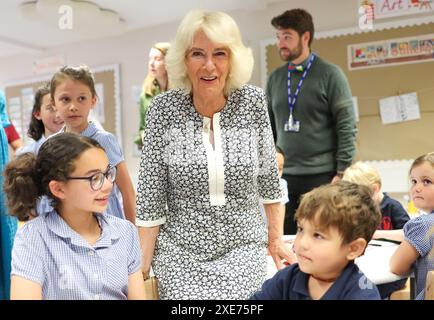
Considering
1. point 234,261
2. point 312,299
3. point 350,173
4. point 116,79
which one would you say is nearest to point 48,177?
point 234,261

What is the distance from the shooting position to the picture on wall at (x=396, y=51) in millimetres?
968

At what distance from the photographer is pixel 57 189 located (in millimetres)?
840

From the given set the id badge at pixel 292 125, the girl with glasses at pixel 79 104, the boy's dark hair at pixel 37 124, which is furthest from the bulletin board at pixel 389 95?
the boy's dark hair at pixel 37 124

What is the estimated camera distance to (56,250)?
810 mm

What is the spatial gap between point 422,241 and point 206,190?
516 mm

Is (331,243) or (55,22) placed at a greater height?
(55,22)

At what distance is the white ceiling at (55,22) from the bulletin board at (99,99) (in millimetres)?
110

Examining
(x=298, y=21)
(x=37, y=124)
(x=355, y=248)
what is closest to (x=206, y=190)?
(x=355, y=248)

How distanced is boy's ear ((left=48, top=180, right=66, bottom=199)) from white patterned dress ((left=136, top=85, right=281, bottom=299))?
0.68ft

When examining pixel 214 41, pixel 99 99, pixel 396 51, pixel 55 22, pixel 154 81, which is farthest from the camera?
pixel 154 81

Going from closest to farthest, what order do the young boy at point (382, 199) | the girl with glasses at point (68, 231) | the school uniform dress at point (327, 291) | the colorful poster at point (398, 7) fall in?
the school uniform dress at point (327, 291) < the girl with glasses at point (68, 231) < the colorful poster at point (398, 7) < the young boy at point (382, 199)

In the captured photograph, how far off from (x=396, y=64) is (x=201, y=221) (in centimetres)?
63

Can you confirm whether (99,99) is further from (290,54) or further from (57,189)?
(290,54)

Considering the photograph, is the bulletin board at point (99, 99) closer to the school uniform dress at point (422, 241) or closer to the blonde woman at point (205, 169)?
the blonde woman at point (205, 169)
